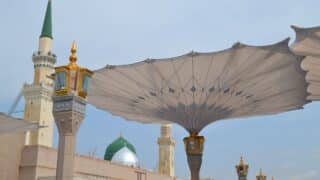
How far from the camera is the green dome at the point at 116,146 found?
5228cm

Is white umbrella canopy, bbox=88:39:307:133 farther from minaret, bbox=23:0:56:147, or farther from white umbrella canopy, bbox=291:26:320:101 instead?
minaret, bbox=23:0:56:147

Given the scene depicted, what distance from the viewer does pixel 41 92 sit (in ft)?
141

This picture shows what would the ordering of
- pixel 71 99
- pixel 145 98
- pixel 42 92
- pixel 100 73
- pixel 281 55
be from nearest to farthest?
1. pixel 71 99
2. pixel 281 55
3. pixel 100 73
4. pixel 145 98
5. pixel 42 92

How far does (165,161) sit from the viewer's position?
190 ft

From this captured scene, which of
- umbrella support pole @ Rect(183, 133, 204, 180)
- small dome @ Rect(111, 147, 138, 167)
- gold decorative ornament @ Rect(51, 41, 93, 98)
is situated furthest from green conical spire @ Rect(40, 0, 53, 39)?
gold decorative ornament @ Rect(51, 41, 93, 98)

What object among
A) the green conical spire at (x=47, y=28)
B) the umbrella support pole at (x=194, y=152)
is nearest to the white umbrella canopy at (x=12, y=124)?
the umbrella support pole at (x=194, y=152)

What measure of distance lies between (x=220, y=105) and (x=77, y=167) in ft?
48.2

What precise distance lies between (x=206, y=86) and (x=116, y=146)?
37439mm

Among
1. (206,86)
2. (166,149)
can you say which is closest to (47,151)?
(206,86)

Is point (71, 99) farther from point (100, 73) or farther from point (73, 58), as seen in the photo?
point (100, 73)

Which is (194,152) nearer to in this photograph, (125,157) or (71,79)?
(71,79)

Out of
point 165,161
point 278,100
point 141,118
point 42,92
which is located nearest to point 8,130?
point 141,118

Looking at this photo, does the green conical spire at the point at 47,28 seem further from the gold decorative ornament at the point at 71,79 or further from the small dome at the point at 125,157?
the gold decorative ornament at the point at 71,79

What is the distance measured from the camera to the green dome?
52.3 metres
